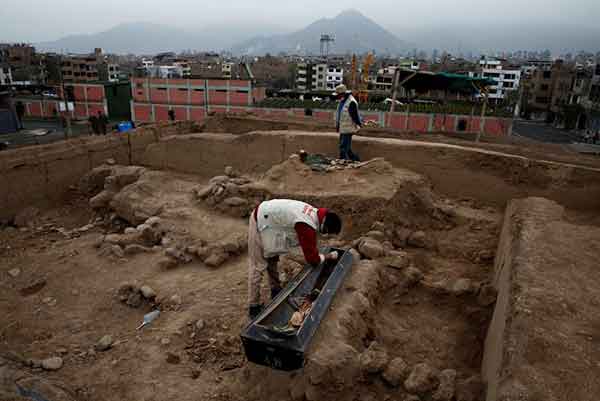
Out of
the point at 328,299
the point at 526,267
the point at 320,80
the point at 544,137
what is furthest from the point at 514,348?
the point at 320,80

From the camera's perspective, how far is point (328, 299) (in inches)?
159

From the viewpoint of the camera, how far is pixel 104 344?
4727 mm

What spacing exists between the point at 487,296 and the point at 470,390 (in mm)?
1634

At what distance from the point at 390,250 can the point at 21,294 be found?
5515mm

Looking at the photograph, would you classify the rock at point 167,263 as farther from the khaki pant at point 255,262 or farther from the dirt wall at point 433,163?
the dirt wall at point 433,163

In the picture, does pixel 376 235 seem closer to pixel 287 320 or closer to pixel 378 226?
pixel 378 226

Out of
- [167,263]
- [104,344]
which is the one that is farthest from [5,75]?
[104,344]

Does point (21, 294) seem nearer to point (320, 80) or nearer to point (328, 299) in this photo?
point (328, 299)

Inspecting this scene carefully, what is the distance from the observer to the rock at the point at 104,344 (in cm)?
471

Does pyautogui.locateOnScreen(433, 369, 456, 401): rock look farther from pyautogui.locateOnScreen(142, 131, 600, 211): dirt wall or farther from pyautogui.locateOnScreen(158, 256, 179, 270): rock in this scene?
pyautogui.locateOnScreen(142, 131, 600, 211): dirt wall

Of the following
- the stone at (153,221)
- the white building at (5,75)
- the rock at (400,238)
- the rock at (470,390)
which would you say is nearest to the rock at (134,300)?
the stone at (153,221)

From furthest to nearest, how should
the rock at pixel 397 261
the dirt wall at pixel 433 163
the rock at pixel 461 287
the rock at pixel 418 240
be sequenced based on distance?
the dirt wall at pixel 433 163
the rock at pixel 418 240
the rock at pixel 397 261
the rock at pixel 461 287

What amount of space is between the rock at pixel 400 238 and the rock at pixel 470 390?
10.4 feet

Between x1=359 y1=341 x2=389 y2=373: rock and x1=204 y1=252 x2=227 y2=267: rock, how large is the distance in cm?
312
